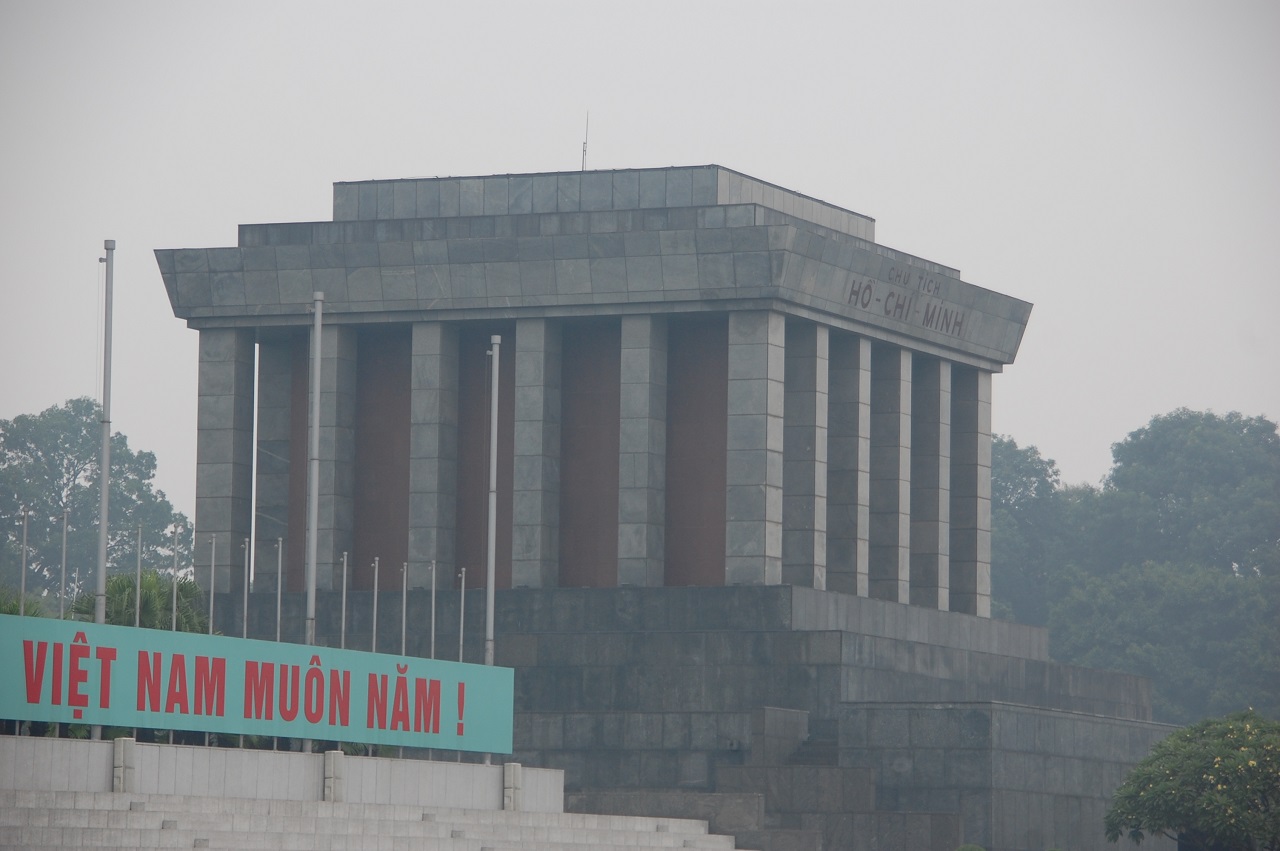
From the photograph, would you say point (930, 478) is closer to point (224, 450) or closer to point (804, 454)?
point (804, 454)

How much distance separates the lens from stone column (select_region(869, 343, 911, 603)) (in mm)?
58938

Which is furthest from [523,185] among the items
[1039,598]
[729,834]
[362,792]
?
[1039,598]

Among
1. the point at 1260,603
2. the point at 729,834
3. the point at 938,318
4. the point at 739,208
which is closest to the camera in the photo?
the point at 729,834

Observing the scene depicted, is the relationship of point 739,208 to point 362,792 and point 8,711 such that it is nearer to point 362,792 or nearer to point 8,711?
point 362,792

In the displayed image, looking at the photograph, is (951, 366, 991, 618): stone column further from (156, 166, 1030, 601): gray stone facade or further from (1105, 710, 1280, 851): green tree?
(1105, 710, 1280, 851): green tree

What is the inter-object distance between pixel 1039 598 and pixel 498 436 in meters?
56.9

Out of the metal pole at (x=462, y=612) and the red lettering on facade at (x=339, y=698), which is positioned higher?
the metal pole at (x=462, y=612)

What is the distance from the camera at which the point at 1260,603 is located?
9256 cm

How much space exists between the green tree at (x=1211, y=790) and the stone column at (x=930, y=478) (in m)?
12.4

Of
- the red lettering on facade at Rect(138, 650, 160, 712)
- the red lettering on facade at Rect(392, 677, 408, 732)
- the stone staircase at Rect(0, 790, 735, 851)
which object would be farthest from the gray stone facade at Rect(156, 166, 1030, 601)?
the red lettering on facade at Rect(138, 650, 160, 712)

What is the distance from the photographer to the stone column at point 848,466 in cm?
5759

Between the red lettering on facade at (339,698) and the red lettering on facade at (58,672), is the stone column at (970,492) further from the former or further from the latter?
the red lettering on facade at (58,672)

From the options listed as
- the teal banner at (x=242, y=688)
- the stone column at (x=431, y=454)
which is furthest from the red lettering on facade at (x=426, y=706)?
the stone column at (x=431, y=454)

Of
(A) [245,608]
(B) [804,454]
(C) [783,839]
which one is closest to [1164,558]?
(B) [804,454]
